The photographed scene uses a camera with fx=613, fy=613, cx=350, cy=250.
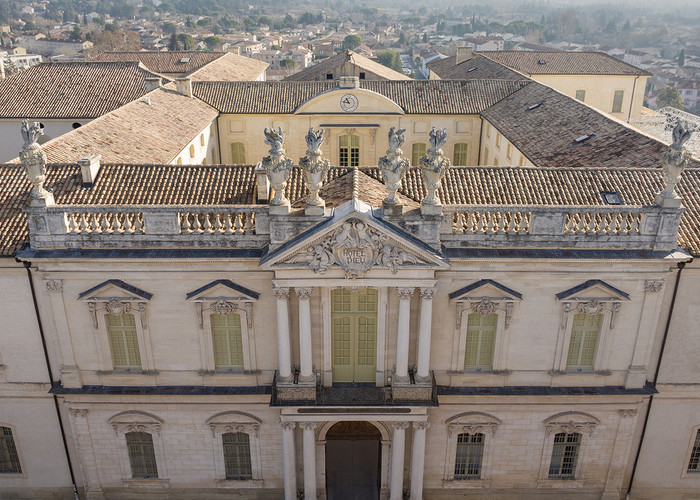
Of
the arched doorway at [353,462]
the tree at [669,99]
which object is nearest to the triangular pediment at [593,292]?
the arched doorway at [353,462]

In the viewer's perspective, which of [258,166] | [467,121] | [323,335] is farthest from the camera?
[467,121]

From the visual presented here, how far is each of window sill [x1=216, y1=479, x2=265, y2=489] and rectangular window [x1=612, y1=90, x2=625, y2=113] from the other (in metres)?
57.5

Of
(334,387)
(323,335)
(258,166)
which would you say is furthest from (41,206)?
(334,387)

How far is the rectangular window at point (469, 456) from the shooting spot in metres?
22.8

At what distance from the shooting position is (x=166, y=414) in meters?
22.2

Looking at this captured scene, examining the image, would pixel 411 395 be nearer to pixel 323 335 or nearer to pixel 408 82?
pixel 323 335

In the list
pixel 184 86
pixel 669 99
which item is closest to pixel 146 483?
pixel 184 86

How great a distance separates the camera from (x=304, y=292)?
1947 cm

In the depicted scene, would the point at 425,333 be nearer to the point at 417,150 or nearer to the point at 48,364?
the point at 48,364

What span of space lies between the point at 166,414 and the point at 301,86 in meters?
31.1

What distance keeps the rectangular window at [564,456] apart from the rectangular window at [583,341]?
294 centimetres

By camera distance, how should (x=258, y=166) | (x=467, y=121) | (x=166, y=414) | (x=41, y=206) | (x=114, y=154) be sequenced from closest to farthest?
(x=41, y=206) < (x=166, y=414) < (x=258, y=166) < (x=114, y=154) < (x=467, y=121)

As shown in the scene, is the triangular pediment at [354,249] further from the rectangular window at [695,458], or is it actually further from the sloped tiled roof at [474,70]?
the sloped tiled roof at [474,70]

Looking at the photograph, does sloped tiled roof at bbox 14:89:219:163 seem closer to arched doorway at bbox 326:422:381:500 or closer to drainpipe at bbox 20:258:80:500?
Result: drainpipe at bbox 20:258:80:500
